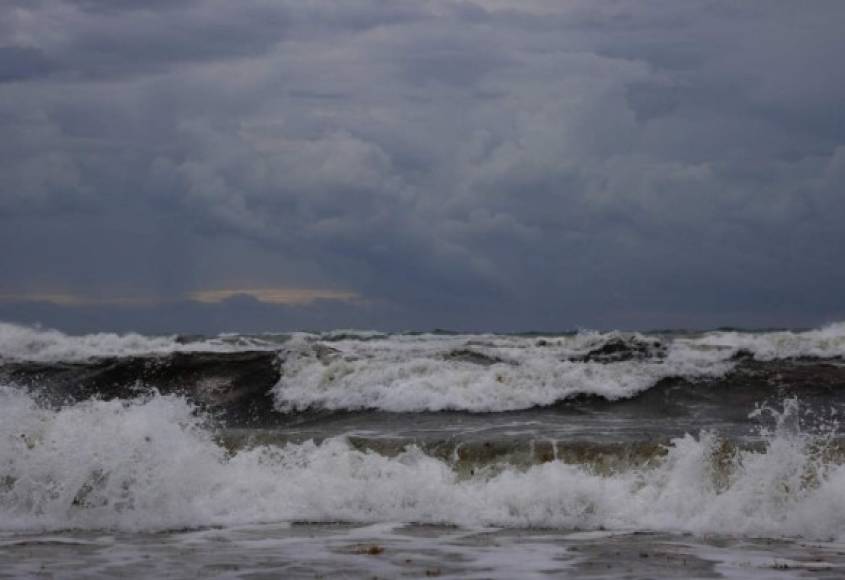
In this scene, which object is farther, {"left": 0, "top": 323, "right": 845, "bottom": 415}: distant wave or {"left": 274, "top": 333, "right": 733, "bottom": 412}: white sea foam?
{"left": 0, "top": 323, "right": 845, "bottom": 415}: distant wave

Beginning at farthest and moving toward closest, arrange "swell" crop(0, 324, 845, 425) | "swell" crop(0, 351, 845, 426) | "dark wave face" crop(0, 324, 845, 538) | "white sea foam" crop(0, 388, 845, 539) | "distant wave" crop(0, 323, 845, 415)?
1. "distant wave" crop(0, 323, 845, 415)
2. "swell" crop(0, 324, 845, 425)
3. "swell" crop(0, 351, 845, 426)
4. "dark wave face" crop(0, 324, 845, 538)
5. "white sea foam" crop(0, 388, 845, 539)

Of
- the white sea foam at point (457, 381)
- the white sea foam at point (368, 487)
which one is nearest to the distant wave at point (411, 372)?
the white sea foam at point (457, 381)

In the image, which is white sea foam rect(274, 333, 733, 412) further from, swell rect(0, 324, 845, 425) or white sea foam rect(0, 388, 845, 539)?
white sea foam rect(0, 388, 845, 539)

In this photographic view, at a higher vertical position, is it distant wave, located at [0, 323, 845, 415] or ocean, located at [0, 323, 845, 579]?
distant wave, located at [0, 323, 845, 415]

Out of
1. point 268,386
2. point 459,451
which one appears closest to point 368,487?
point 459,451

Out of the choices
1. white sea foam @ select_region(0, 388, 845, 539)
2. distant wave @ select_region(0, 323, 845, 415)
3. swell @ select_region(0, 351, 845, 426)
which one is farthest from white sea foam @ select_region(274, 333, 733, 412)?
white sea foam @ select_region(0, 388, 845, 539)

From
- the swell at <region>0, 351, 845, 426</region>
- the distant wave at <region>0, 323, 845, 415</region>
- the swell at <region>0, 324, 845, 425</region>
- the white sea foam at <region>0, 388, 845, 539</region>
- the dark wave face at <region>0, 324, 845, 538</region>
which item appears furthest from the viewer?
the distant wave at <region>0, 323, 845, 415</region>

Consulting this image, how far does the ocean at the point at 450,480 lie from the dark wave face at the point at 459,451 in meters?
0.03

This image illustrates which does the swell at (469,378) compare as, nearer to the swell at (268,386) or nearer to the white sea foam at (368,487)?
the swell at (268,386)

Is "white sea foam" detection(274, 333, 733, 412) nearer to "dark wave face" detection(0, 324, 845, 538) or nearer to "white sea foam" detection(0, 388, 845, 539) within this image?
"dark wave face" detection(0, 324, 845, 538)

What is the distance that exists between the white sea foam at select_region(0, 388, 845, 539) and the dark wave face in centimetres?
2

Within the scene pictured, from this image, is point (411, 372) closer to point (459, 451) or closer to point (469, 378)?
point (469, 378)

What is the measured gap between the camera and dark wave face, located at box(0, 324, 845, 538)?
417 inches

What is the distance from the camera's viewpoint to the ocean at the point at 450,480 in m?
8.47
